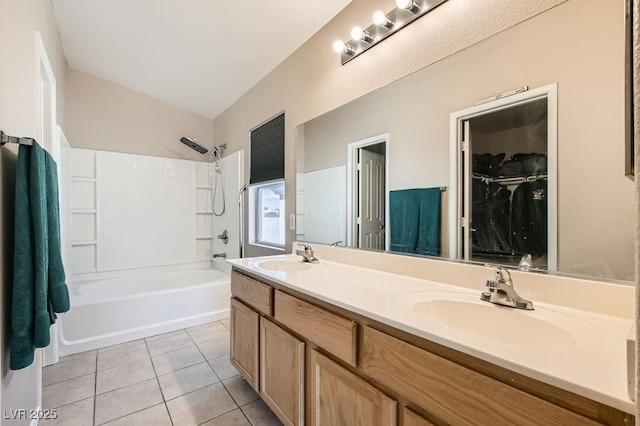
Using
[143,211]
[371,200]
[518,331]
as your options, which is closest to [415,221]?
[371,200]

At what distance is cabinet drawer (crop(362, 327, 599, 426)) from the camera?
0.59 m

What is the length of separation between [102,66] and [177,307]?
8.72ft

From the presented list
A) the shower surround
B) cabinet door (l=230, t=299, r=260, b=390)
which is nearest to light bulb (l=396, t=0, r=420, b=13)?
cabinet door (l=230, t=299, r=260, b=390)

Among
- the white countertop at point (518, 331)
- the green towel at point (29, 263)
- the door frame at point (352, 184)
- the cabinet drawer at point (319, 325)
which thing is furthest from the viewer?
the door frame at point (352, 184)

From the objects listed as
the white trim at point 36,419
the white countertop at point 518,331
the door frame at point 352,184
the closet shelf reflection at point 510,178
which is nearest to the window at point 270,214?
the door frame at point 352,184

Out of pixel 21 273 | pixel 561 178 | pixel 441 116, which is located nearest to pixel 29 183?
pixel 21 273

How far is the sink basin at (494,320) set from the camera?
84 centimetres

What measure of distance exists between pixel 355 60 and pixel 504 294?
61.1 inches

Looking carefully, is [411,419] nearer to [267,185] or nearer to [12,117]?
[12,117]

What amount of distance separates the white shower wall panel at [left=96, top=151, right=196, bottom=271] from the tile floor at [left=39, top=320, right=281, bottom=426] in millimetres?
1278

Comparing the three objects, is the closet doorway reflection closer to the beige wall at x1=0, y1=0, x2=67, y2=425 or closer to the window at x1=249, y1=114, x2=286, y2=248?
the window at x1=249, y1=114, x2=286, y2=248

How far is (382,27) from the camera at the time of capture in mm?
1598

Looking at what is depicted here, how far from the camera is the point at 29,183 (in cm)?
119

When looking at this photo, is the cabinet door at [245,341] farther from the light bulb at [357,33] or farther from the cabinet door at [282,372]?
the light bulb at [357,33]
